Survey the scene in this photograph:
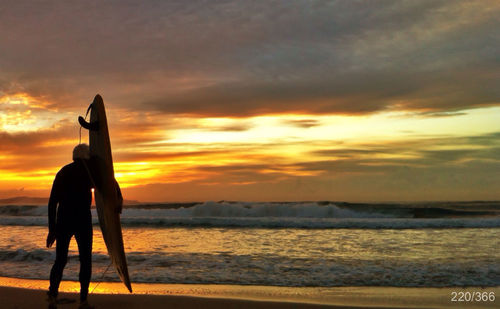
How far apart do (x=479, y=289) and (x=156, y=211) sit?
27358 millimetres

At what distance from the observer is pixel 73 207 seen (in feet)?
15.3

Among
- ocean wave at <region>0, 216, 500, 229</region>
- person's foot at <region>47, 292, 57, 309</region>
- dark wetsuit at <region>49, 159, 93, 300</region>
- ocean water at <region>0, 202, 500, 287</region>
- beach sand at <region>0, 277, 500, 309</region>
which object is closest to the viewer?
dark wetsuit at <region>49, 159, 93, 300</region>

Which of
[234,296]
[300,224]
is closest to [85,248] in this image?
[234,296]

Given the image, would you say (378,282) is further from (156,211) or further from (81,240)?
(156,211)

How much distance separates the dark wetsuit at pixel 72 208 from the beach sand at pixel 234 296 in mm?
973

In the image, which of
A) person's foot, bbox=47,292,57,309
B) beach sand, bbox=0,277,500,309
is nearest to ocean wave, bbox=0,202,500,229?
beach sand, bbox=0,277,500,309

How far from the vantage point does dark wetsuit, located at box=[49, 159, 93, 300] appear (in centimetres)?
464

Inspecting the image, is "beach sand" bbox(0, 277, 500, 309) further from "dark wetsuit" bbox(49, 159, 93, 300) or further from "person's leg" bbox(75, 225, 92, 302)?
"dark wetsuit" bbox(49, 159, 93, 300)

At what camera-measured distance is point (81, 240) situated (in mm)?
4707

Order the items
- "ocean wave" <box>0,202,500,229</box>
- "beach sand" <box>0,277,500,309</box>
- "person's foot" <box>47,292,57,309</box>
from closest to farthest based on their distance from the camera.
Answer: "person's foot" <box>47,292,57,309</box> < "beach sand" <box>0,277,500,309</box> < "ocean wave" <box>0,202,500,229</box>

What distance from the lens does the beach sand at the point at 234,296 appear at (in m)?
5.40

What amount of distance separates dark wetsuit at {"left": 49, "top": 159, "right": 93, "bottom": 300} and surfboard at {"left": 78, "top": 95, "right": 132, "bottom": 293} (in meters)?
0.16

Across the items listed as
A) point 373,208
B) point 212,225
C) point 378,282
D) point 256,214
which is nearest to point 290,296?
point 378,282

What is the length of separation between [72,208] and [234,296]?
98.3 inches
